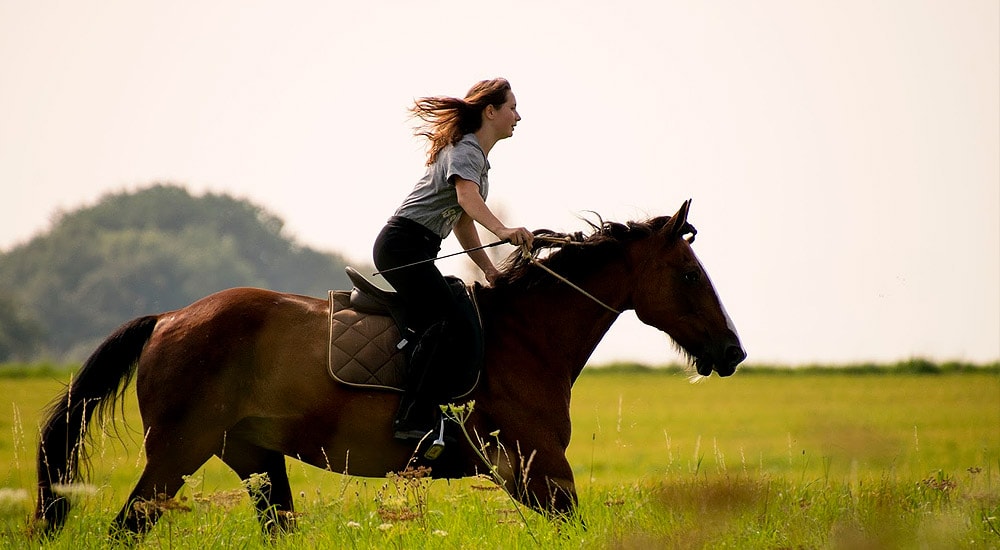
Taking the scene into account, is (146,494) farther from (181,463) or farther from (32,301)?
(32,301)

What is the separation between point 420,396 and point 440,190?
50.1 inches

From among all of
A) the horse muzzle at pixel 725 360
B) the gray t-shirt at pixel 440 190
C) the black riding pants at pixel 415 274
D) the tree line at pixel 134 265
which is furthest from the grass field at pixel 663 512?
the tree line at pixel 134 265

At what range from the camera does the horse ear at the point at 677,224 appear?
636 cm

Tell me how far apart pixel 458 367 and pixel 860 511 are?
253 centimetres

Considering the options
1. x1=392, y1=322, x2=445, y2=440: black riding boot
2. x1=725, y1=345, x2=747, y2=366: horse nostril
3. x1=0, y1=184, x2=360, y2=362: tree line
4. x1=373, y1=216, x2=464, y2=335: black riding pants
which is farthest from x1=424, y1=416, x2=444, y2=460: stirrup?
x1=0, y1=184, x2=360, y2=362: tree line

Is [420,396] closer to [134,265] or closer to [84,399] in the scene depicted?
[84,399]

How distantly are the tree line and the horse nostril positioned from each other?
224 feet

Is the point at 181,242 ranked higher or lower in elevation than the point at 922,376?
higher

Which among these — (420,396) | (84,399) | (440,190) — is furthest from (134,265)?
(420,396)

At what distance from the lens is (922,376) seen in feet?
104

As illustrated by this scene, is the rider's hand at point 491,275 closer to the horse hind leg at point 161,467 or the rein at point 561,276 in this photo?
the rein at point 561,276

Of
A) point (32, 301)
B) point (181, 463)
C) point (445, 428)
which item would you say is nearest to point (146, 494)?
point (181, 463)

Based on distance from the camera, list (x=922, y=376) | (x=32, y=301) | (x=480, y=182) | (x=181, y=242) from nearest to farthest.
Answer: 1. (x=480, y=182)
2. (x=922, y=376)
3. (x=32, y=301)
4. (x=181, y=242)

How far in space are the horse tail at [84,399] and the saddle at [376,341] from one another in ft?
4.13
